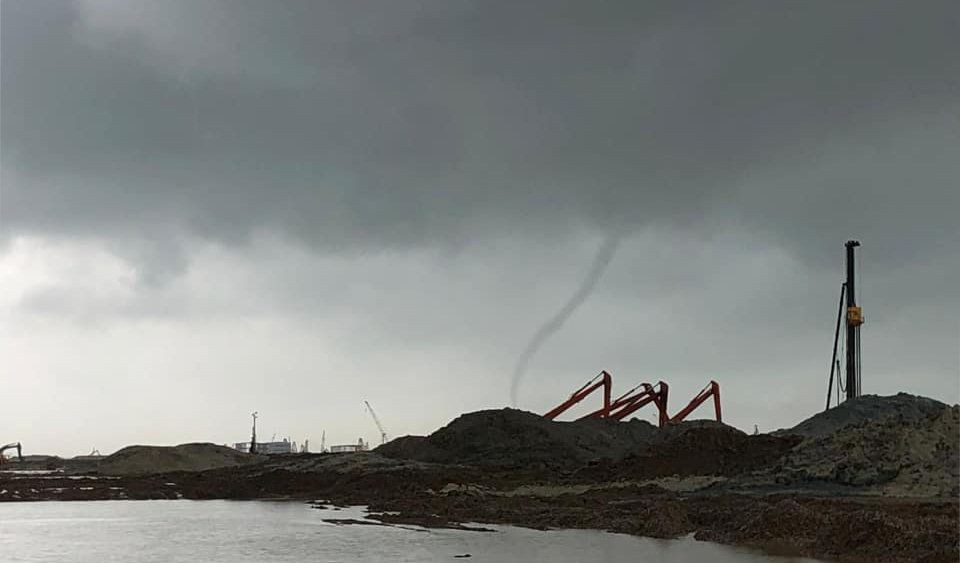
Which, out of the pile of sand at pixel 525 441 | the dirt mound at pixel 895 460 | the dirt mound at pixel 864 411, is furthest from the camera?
the pile of sand at pixel 525 441

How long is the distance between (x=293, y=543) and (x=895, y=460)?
20708 mm

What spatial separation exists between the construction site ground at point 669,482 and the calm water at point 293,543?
212cm

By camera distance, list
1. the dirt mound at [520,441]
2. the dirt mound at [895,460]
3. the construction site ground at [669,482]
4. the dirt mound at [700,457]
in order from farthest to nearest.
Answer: the dirt mound at [520,441] < the dirt mound at [700,457] < the dirt mound at [895,460] < the construction site ground at [669,482]

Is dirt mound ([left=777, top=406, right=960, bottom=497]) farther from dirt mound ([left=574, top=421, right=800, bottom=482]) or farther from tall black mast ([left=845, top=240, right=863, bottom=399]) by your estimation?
tall black mast ([left=845, top=240, right=863, bottom=399])

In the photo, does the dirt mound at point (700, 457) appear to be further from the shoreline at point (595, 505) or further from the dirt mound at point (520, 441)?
the dirt mound at point (520, 441)

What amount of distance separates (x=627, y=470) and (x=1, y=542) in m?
26.8

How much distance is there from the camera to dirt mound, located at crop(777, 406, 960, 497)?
3012cm

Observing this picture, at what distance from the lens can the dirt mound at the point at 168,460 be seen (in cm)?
8000

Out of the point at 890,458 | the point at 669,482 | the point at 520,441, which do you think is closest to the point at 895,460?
the point at 890,458

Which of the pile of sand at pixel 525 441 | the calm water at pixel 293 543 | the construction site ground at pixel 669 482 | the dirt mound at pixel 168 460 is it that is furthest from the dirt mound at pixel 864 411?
the dirt mound at pixel 168 460

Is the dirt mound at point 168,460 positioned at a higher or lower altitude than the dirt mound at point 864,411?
lower

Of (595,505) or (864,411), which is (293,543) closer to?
(595,505)

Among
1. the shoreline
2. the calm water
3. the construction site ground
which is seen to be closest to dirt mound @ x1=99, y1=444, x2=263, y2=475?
the construction site ground

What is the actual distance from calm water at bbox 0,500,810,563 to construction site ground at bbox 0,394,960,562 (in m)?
2.12
